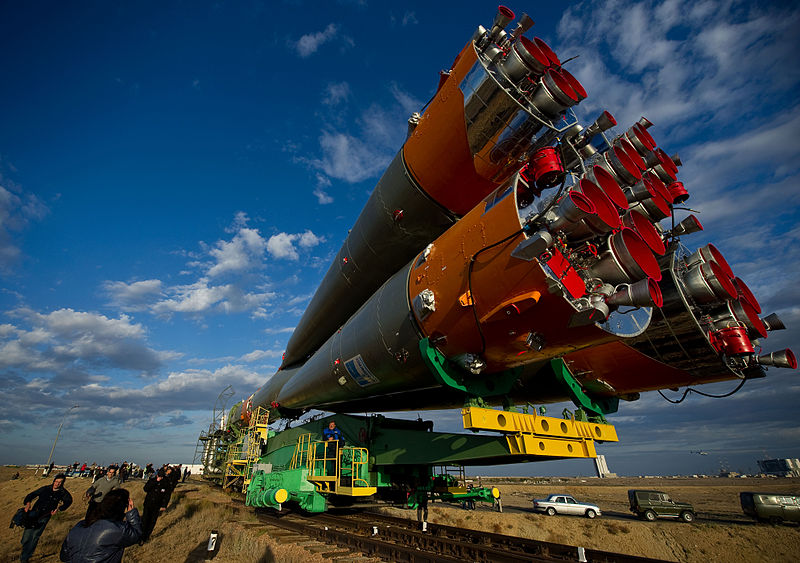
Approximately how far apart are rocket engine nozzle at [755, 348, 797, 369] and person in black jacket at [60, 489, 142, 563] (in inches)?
327

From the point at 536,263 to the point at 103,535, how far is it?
4859 millimetres

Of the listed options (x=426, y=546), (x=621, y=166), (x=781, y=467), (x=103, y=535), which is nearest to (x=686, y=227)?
(x=621, y=166)

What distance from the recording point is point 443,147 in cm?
646

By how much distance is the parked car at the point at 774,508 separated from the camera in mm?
14758

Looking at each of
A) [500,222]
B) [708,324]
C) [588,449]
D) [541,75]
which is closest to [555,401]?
[588,449]

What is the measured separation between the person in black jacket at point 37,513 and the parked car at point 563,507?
18878 mm

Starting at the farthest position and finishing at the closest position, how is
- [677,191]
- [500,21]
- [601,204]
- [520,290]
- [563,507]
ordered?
[563,507]
[677,191]
[500,21]
[520,290]
[601,204]

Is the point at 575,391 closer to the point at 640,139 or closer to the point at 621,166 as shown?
the point at 621,166

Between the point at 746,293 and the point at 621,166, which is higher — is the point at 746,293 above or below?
below

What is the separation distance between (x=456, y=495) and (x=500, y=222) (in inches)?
245

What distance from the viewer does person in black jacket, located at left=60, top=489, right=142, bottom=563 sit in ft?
10.5

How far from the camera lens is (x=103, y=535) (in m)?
3.28

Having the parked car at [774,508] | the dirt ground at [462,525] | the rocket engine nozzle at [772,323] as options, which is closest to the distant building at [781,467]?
the parked car at [774,508]

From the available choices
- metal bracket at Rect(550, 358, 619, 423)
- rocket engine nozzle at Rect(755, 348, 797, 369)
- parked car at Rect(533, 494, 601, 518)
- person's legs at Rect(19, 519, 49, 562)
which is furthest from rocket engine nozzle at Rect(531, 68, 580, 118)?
parked car at Rect(533, 494, 601, 518)
